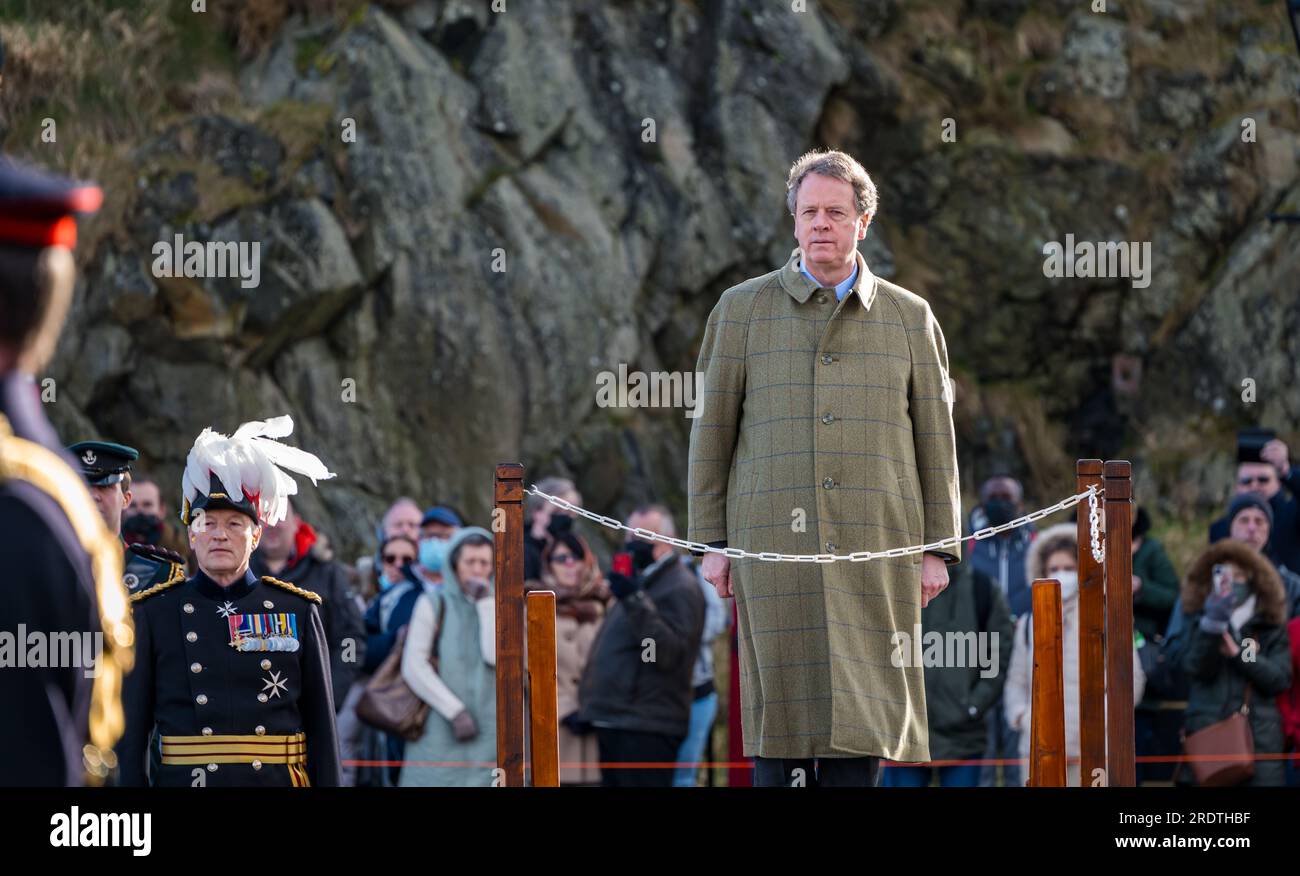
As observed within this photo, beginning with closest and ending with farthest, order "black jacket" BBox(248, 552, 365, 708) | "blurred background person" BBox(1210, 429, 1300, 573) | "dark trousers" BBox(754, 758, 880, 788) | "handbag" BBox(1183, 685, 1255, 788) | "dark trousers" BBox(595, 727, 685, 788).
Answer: "dark trousers" BBox(754, 758, 880, 788) → "handbag" BBox(1183, 685, 1255, 788) → "black jacket" BBox(248, 552, 365, 708) → "dark trousers" BBox(595, 727, 685, 788) → "blurred background person" BBox(1210, 429, 1300, 573)

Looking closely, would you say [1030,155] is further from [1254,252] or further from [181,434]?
[181,434]

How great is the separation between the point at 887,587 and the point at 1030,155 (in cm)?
1305

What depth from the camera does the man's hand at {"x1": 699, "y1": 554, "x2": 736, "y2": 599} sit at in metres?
6.17

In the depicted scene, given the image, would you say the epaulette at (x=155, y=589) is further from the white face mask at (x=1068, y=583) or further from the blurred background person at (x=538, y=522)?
the white face mask at (x=1068, y=583)

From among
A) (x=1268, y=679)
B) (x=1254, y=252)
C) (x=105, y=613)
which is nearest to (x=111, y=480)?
(x=105, y=613)

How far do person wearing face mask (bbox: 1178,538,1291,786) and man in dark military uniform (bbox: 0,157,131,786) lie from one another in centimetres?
664

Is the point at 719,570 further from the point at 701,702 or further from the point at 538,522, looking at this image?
the point at 538,522

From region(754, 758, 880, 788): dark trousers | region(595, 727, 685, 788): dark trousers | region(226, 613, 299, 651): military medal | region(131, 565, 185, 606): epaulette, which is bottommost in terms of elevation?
region(595, 727, 685, 788): dark trousers

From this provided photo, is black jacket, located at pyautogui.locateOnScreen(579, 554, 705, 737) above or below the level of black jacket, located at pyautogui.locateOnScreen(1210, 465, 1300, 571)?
below

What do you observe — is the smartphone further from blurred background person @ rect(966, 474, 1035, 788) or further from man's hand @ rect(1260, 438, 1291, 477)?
man's hand @ rect(1260, 438, 1291, 477)

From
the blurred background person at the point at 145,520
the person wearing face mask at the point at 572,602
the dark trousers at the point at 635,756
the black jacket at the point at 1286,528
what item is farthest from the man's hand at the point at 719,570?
the black jacket at the point at 1286,528

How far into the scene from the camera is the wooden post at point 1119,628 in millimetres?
6336

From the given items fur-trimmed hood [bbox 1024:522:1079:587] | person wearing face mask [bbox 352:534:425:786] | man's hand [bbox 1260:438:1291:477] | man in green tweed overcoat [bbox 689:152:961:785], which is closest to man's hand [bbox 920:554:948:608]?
man in green tweed overcoat [bbox 689:152:961:785]
